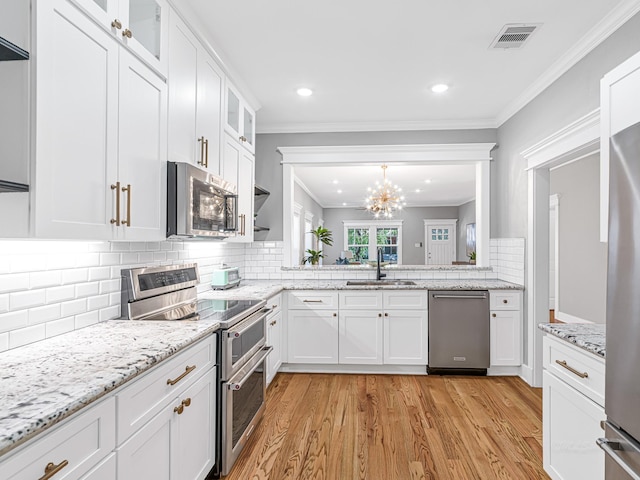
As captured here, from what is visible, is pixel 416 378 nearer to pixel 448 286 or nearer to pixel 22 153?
pixel 448 286

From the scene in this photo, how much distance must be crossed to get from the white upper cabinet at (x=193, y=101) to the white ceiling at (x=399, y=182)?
289 cm

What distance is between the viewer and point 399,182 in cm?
834

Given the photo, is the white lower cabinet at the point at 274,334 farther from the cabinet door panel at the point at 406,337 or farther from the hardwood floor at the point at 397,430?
the cabinet door panel at the point at 406,337

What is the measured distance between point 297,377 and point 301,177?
14.8 ft

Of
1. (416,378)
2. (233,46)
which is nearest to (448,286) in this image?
(416,378)

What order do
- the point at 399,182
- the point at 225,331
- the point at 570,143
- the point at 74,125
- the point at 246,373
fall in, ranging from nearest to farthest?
the point at 74,125 → the point at 225,331 → the point at 246,373 → the point at 570,143 → the point at 399,182

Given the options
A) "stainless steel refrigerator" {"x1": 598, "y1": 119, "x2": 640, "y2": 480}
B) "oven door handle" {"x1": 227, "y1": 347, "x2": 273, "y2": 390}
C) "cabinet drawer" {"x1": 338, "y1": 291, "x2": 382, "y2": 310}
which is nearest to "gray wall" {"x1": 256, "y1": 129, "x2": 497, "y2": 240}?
"cabinet drawer" {"x1": 338, "y1": 291, "x2": 382, "y2": 310}

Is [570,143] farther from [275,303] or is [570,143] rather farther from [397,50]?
[275,303]

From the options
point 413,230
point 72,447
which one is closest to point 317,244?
point 413,230

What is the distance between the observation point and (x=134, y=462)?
1272mm

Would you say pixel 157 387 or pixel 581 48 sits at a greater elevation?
pixel 581 48

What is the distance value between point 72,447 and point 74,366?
32 cm

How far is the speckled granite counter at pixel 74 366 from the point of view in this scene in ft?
2.94

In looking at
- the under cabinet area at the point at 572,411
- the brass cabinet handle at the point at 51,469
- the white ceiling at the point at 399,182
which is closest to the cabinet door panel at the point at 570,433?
the under cabinet area at the point at 572,411
